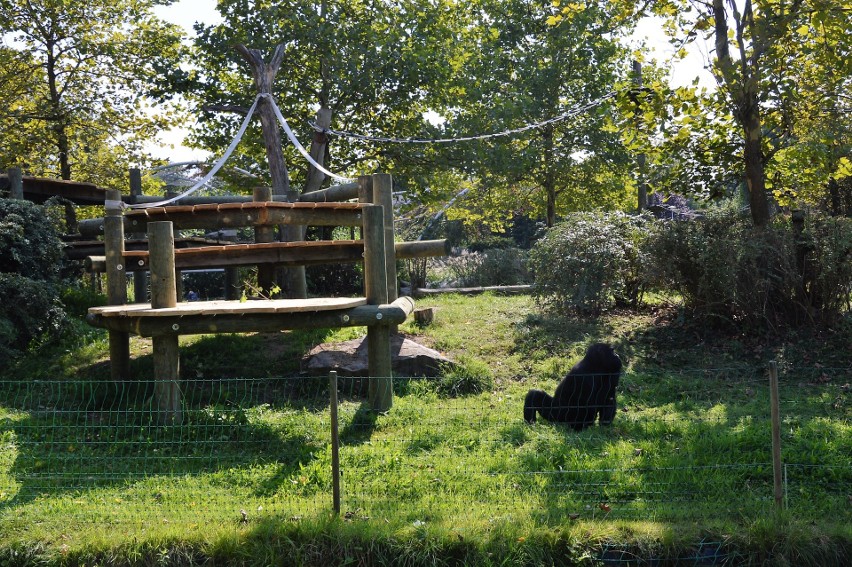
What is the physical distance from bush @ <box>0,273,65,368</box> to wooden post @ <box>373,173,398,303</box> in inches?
173

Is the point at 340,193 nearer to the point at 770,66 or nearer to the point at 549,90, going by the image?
the point at 770,66

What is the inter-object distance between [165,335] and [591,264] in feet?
22.0

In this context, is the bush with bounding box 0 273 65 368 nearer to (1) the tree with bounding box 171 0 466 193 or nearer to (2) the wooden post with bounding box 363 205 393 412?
(2) the wooden post with bounding box 363 205 393 412

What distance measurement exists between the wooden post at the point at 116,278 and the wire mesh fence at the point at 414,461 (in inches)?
16.4

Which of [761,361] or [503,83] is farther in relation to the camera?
[503,83]

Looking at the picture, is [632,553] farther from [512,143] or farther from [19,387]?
[512,143]

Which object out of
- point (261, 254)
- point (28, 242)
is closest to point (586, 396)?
point (261, 254)

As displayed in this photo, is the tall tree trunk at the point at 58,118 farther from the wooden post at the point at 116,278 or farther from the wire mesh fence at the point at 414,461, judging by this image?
the wire mesh fence at the point at 414,461

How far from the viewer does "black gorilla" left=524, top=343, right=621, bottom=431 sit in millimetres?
7605

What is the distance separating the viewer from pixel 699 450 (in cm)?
684

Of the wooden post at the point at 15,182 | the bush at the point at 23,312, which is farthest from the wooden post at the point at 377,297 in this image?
the wooden post at the point at 15,182

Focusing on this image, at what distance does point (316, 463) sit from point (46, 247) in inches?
251

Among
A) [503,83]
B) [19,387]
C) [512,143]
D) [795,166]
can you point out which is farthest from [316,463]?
[503,83]

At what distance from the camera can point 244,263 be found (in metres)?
8.90
